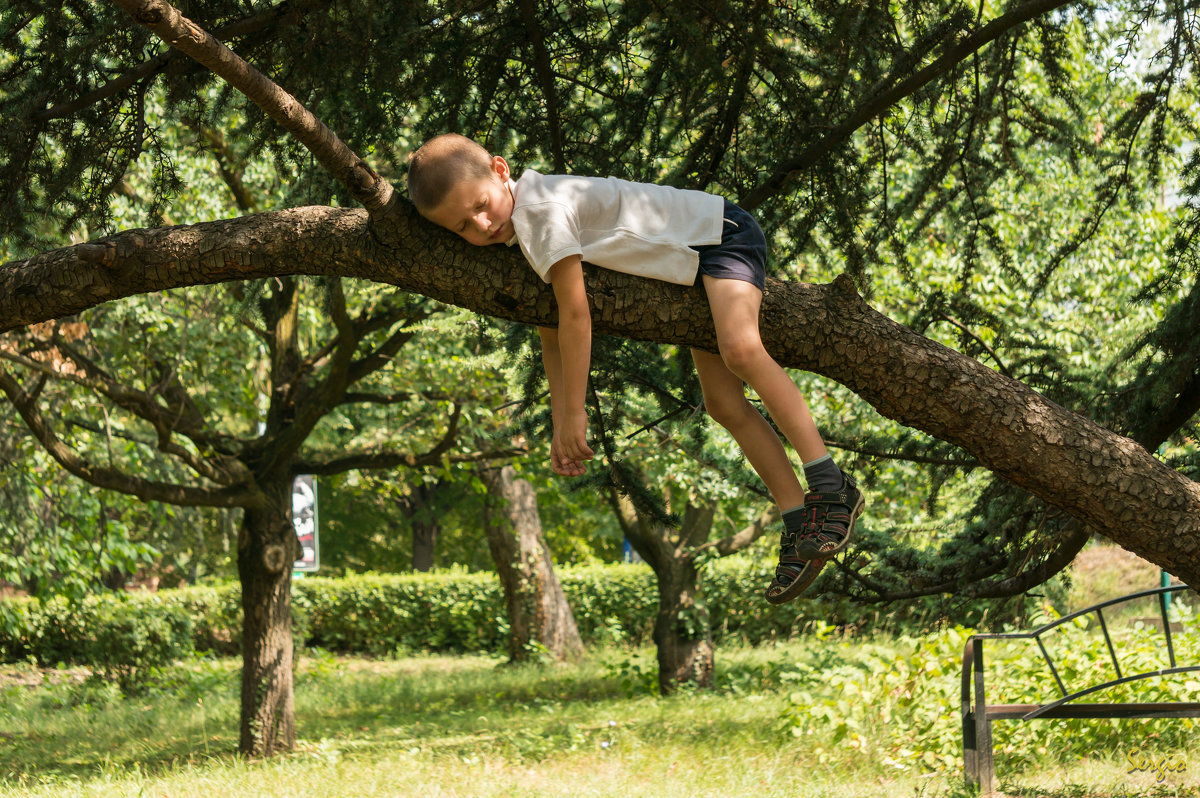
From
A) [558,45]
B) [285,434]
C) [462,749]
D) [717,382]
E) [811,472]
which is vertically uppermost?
[558,45]

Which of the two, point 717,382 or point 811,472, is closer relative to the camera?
point 811,472

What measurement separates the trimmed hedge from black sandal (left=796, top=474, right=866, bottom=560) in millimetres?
11368

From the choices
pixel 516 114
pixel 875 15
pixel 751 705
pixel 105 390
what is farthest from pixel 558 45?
pixel 751 705

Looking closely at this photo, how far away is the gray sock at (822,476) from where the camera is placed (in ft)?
8.67

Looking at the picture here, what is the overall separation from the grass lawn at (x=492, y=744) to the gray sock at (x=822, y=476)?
11.8 feet

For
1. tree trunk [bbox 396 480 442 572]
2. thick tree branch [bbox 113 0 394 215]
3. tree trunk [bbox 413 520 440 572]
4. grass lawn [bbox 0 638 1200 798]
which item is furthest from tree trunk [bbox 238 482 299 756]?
tree trunk [bbox 413 520 440 572]

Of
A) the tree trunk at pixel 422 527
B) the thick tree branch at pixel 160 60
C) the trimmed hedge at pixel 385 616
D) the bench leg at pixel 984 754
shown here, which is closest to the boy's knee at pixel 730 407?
the thick tree branch at pixel 160 60

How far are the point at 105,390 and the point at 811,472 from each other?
610 centimetres

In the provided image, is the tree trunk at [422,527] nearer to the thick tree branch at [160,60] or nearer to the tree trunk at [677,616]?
the tree trunk at [677,616]

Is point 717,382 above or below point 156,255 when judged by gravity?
below

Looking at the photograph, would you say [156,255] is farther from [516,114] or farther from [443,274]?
[516,114]

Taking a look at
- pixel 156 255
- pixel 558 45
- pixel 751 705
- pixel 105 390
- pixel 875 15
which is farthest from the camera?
pixel 751 705

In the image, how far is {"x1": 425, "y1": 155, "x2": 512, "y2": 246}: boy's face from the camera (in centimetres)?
256

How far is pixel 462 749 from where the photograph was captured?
8.25 meters
